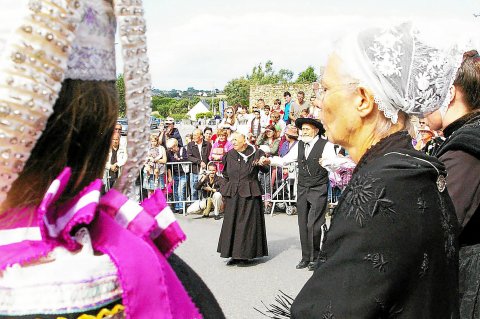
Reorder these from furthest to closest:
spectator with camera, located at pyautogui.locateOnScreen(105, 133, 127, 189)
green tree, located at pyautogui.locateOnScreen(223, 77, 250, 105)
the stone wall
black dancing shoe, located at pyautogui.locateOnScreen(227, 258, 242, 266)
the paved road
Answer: green tree, located at pyautogui.locateOnScreen(223, 77, 250, 105) < the stone wall < black dancing shoe, located at pyautogui.locateOnScreen(227, 258, 242, 266) < the paved road < spectator with camera, located at pyautogui.locateOnScreen(105, 133, 127, 189)

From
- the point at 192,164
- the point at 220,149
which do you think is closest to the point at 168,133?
the point at 192,164

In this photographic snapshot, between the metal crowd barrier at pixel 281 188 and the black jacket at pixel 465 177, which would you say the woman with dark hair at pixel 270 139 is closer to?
the metal crowd barrier at pixel 281 188

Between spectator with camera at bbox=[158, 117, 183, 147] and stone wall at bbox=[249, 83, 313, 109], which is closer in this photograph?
spectator with camera at bbox=[158, 117, 183, 147]

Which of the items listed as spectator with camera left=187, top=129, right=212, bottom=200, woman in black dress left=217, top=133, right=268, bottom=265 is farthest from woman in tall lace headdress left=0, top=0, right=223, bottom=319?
spectator with camera left=187, top=129, right=212, bottom=200

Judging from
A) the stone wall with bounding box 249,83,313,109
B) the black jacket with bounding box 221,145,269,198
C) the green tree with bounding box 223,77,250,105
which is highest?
the green tree with bounding box 223,77,250,105

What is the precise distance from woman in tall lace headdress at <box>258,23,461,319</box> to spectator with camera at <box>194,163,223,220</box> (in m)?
9.39

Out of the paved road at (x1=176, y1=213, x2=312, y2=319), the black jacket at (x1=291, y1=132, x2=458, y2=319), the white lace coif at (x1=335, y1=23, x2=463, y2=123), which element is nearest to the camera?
the black jacket at (x1=291, y1=132, x2=458, y2=319)

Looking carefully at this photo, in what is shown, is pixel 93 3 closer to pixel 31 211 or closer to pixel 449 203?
pixel 31 211

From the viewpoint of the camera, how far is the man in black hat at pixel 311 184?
311 inches

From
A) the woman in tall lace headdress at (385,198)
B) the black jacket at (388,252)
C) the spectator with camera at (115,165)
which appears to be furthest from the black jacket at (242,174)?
the black jacket at (388,252)

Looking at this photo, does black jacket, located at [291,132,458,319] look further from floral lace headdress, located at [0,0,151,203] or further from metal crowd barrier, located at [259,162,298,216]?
metal crowd barrier, located at [259,162,298,216]

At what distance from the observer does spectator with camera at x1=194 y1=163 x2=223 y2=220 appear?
458 inches

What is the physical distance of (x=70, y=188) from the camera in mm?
982

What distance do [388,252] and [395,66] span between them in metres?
0.68
